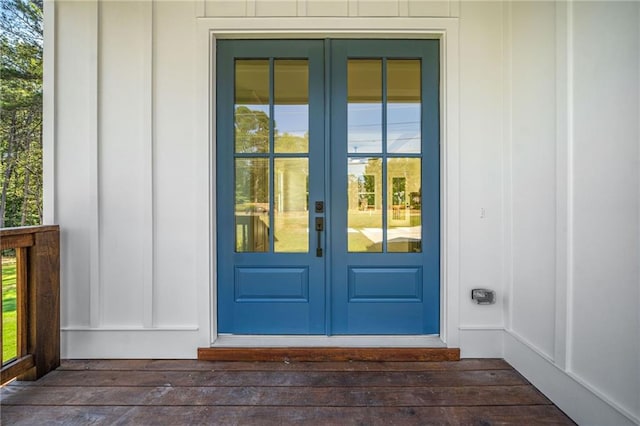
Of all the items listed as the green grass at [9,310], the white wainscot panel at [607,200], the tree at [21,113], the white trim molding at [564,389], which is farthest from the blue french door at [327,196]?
the tree at [21,113]

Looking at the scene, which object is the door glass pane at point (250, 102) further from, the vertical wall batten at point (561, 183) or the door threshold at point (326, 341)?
the vertical wall batten at point (561, 183)

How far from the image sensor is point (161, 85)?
2291mm

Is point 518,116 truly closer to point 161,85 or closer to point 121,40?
point 161,85

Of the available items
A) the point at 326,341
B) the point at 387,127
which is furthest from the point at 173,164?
the point at 326,341

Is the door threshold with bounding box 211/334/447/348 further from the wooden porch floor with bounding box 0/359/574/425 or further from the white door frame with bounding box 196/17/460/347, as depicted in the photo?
the wooden porch floor with bounding box 0/359/574/425

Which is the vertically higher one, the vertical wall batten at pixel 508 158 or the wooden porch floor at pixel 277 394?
the vertical wall batten at pixel 508 158

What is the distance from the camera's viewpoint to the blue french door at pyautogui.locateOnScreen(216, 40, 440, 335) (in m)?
2.39

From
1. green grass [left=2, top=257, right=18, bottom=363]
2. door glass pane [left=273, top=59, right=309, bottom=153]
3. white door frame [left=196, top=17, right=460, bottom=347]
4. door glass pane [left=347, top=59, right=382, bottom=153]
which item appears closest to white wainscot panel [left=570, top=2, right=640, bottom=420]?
white door frame [left=196, top=17, right=460, bottom=347]

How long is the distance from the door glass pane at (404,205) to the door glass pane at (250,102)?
3.36 ft

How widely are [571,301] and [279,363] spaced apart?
5.90 feet

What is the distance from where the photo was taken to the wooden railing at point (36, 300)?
196 cm

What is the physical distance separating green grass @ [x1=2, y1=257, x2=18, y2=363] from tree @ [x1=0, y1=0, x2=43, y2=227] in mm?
512

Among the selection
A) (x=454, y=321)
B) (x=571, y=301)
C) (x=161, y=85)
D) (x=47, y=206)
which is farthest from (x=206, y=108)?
(x=571, y=301)

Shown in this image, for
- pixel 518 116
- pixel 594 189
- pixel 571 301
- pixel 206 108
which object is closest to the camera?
pixel 594 189
